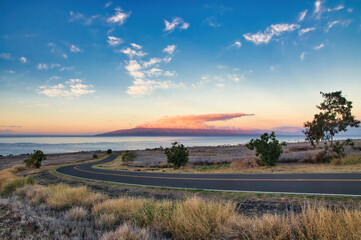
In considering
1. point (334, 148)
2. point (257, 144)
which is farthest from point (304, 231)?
point (334, 148)

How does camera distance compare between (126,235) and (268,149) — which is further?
(268,149)

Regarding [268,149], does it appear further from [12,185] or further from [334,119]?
A: [12,185]

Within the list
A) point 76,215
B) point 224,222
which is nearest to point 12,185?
point 76,215

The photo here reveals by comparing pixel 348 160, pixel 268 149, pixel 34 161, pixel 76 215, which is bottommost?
pixel 34 161

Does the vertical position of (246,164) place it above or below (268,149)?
below

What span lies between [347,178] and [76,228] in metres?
13.7

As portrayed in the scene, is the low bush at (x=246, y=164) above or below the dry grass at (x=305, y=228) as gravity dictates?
below

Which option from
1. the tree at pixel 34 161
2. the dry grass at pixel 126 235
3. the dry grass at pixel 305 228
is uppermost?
the dry grass at pixel 305 228

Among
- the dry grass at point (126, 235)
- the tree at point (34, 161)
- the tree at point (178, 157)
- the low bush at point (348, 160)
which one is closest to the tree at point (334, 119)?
the low bush at point (348, 160)

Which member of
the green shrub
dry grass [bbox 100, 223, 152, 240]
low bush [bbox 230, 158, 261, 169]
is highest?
dry grass [bbox 100, 223, 152, 240]

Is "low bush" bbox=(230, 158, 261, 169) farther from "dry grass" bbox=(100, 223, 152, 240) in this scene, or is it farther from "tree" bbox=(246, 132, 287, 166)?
"dry grass" bbox=(100, 223, 152, 240)

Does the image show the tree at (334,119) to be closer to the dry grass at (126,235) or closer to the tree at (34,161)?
the dry grass at (126,235)

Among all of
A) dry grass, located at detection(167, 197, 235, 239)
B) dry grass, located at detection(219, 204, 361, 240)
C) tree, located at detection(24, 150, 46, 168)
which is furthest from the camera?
tree, located at detection(24, 150, 46, 168)

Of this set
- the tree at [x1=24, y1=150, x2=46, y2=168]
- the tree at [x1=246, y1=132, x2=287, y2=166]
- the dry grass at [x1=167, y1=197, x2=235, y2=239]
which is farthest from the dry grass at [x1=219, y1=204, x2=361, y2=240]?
the tree at [x1=24, y1=150, x2=46, y2=168]
